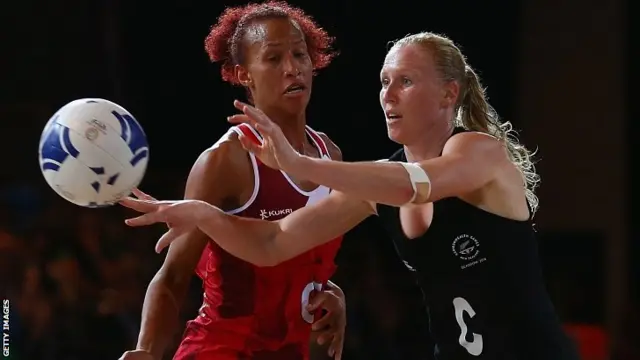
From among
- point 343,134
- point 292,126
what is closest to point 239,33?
point 292,126

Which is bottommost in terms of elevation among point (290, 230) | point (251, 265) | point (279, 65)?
point (251, 265)

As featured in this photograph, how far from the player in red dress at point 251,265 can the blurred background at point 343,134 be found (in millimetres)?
1982

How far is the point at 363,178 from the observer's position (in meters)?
2.92

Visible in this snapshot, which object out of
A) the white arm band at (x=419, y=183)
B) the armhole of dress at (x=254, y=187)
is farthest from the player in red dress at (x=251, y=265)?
the white arm band at (x=419, y=183)

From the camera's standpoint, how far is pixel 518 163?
3219 millimetres

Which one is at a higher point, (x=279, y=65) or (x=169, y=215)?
(x=279, y=65)

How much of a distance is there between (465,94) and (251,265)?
2.70 feet

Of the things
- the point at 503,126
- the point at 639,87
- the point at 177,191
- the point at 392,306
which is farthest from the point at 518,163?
the point at 639,87

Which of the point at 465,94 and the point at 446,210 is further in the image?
the point at 465,94

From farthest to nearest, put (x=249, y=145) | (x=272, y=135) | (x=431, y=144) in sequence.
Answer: (x=431, y=144) < (x=249, y=145) < (x=272, y=135)

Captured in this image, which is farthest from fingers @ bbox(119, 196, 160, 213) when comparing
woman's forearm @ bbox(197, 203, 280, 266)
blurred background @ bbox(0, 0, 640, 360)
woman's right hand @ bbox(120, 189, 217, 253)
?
blurred background @ bbox(0, 0, 640, 360)

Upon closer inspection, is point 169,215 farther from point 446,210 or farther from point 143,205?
point 446,210

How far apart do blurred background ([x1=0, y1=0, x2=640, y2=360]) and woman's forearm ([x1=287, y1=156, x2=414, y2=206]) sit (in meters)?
2.79

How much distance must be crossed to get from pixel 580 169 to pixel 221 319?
5.14 meters
